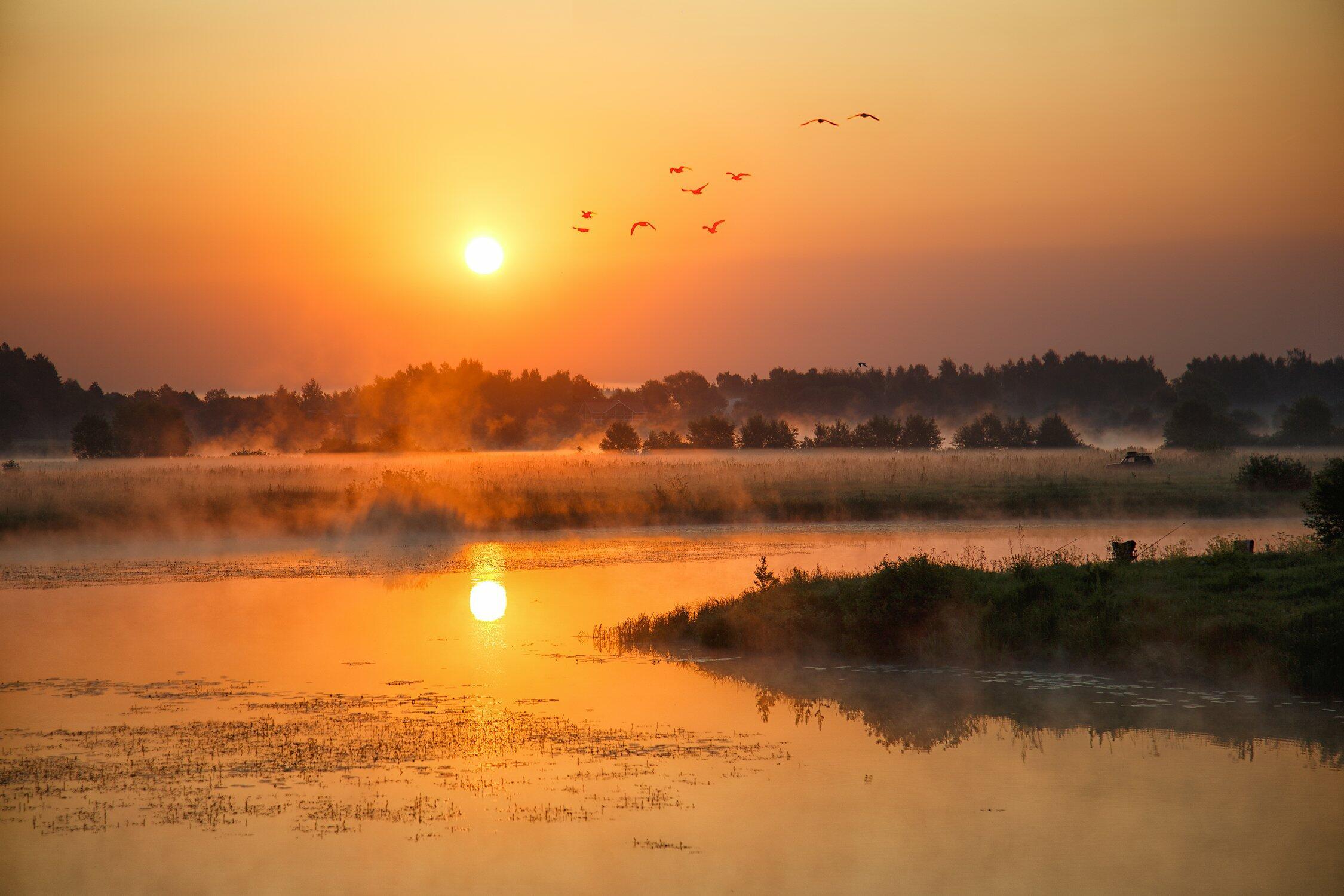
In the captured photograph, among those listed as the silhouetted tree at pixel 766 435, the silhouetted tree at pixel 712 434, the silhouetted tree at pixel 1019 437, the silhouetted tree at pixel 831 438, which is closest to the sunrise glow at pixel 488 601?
the silhouetted tree at pixel 712 434

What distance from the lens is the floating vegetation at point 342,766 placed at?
37.5ft

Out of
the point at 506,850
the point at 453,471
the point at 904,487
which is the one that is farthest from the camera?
the point at 453,471

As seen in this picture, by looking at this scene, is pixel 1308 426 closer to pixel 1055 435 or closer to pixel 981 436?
pixel 1055 435

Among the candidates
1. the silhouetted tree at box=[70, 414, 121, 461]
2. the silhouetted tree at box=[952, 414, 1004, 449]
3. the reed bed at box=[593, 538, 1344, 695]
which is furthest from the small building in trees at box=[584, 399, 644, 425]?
the reed bed at box=[593, 538, 1344, 695]

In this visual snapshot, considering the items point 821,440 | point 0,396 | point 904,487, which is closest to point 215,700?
point 904,487

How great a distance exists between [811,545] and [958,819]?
71.7 ft

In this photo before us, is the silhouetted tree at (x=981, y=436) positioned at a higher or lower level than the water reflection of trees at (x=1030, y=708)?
higher

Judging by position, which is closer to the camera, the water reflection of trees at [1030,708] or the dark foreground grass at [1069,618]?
the water reflection of trees at [1030,708]

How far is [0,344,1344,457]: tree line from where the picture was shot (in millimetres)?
92875

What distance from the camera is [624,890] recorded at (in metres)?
9.88

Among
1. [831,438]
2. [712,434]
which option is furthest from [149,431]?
[831,438]

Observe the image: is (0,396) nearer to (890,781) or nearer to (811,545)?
(811,545)

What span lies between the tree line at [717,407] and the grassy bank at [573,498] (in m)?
40.3

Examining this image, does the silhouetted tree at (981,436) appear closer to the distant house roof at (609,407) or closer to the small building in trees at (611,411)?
the small building in trees at (611,411)
